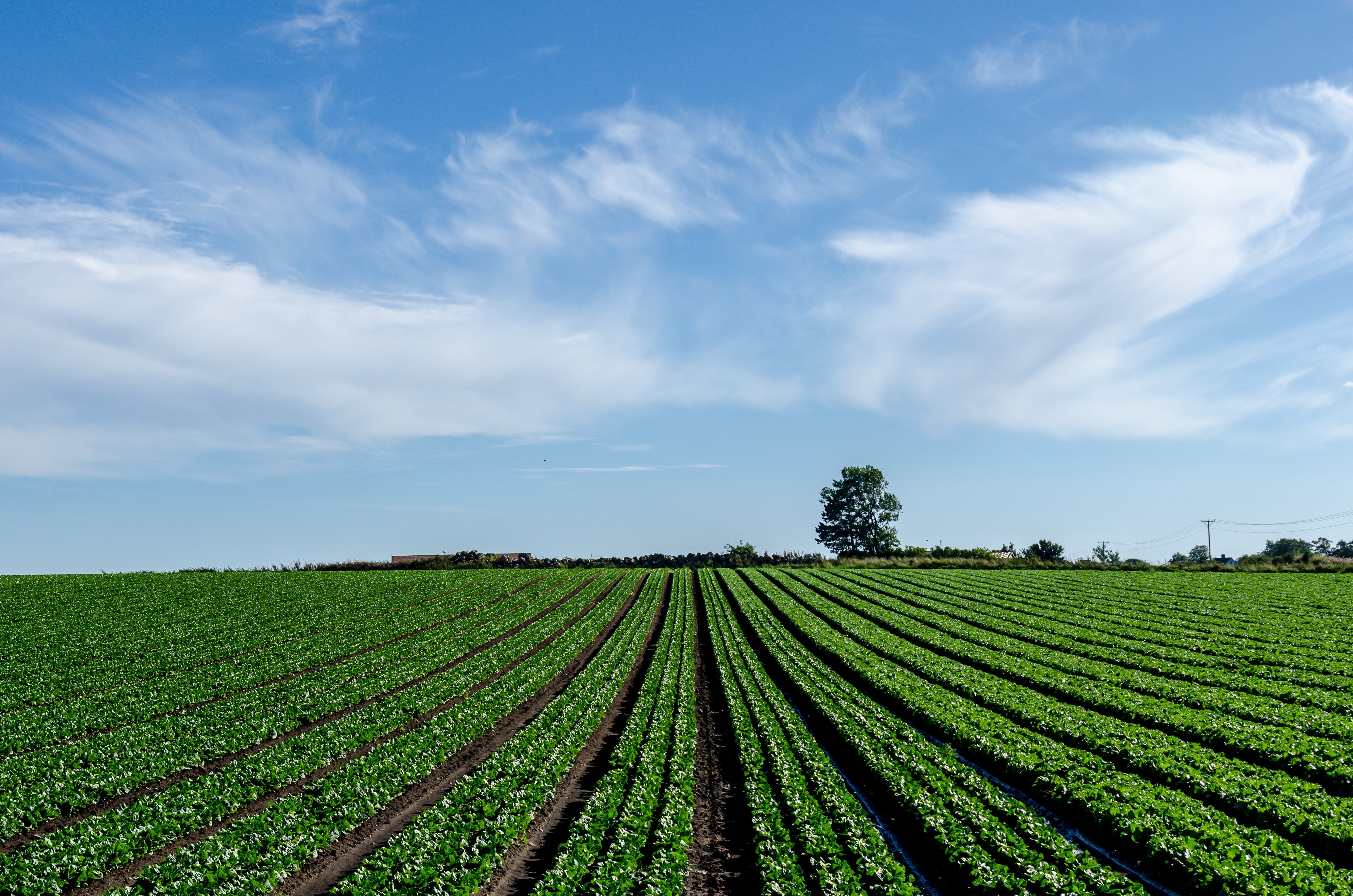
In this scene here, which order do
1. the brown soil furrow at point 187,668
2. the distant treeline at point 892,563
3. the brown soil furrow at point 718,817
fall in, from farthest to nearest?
the distant treeline at point 892,563
the brown soil furrow at point 187,668
the brown soil furrow at point 718,817

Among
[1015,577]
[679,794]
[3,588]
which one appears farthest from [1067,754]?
[3,588]

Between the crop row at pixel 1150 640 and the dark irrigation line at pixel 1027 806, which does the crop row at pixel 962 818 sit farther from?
the crop row at pixel 1150 640

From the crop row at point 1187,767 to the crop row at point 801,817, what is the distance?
6.46m

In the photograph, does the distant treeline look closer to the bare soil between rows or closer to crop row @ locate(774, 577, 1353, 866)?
the bare soil between rows

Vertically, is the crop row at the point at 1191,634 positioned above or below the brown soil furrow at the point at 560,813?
above

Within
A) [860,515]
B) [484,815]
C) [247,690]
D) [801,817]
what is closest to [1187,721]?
[801,817]

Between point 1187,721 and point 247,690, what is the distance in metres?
31.6

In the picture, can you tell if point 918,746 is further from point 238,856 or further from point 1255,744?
point 238,856

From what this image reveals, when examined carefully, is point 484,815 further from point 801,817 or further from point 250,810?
point 801,817

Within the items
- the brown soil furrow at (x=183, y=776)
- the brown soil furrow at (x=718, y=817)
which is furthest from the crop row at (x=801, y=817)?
the brown soil furrow at (x=183, y=776)

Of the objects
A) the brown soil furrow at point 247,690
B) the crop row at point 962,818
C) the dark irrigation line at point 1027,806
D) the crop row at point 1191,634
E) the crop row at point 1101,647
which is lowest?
the brown soil furrow at point 247,690

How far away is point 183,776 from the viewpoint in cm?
1681

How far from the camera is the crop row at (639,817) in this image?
10.9 meters

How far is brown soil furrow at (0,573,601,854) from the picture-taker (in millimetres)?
13664
